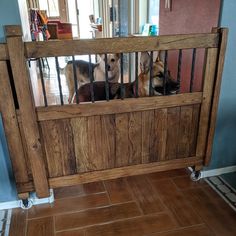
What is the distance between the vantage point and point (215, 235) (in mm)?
1395

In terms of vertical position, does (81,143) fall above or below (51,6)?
below

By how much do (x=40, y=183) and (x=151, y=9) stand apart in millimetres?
2971

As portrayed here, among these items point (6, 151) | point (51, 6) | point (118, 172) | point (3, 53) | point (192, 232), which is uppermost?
point (51, 6)

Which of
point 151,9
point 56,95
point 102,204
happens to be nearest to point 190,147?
point 102,204

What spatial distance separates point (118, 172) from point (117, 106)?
46 cm

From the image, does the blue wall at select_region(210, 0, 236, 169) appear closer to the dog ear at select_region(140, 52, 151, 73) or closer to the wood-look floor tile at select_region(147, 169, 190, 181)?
the wood-look floor tile at select_region(147, 169, 190, 181)

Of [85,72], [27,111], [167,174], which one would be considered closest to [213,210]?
[167,174]

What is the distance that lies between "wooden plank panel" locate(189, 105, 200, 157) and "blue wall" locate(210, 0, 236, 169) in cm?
19

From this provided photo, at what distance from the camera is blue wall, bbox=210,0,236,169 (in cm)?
144

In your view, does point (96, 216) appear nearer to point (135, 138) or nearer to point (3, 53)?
point (135, 138)

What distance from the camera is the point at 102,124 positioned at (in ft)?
4.77

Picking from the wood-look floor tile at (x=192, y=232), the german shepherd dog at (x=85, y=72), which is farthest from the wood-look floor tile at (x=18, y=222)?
the german shepherd dog at (x=85, y=72)

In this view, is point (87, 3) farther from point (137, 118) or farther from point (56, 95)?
point (137, 118)

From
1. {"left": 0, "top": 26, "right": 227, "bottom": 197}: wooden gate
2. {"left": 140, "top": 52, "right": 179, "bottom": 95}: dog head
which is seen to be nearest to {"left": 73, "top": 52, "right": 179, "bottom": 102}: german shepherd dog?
{"left": 140, "top": 52, "right": 179, "bottom": 95}: dog head
